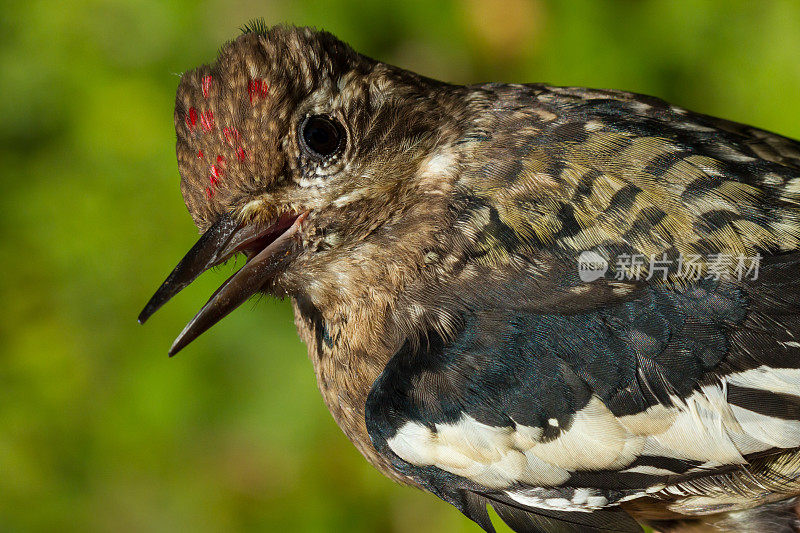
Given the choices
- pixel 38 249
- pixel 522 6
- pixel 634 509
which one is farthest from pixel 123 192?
pixel 634 509

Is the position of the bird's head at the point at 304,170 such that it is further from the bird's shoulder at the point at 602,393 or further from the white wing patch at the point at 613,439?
the white wing patch at the point at 613,439

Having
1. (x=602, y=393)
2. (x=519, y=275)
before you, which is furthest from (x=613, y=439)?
(x=519, y=275)

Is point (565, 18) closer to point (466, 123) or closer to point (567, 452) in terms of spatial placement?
point (466, 123)

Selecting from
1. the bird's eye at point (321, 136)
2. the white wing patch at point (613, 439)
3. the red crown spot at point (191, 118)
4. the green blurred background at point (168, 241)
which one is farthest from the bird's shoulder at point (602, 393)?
the green blurred background at point (168, 241)

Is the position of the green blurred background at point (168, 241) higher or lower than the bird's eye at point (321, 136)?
lower

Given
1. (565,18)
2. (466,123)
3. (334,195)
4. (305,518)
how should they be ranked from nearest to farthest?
1. (334,195)
2. (466,123)
3. (305,518)
4. (565,18)

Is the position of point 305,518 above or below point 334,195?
below

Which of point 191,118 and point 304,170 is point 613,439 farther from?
point 191,118

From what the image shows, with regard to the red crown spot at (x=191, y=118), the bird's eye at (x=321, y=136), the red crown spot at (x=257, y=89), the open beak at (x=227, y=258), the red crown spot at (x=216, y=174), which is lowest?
the open beak at (x=227, y=258)
